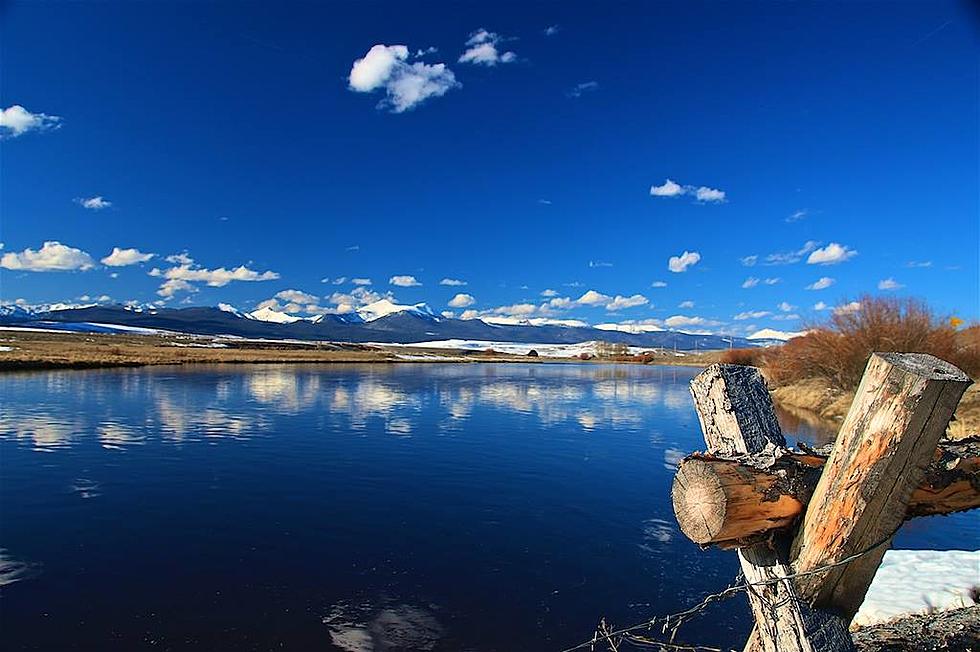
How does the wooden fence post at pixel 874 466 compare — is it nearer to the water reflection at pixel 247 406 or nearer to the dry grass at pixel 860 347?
the water reflection at pixel 247 406

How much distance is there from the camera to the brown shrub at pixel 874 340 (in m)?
28.8

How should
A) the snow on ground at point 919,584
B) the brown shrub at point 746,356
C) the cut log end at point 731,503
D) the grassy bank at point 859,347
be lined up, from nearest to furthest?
the cut log end at point 731,503, the snow on ground at point 919,584, the grassy bank at point 859,347, the brown shrub at point 746,356

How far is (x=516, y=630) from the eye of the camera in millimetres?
7598

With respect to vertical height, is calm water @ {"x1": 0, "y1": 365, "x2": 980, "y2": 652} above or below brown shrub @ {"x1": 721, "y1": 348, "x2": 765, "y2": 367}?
below

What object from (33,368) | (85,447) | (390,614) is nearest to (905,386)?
(390,614)

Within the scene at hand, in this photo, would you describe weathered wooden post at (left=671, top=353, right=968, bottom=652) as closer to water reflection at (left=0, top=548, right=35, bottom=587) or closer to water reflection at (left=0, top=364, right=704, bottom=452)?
water reflection at (left=0, top=548, right=35, bottom=587)

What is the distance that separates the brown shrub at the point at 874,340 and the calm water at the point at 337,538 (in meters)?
14.1

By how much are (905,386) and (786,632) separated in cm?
156

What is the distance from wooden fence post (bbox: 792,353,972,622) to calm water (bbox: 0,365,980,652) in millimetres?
4780

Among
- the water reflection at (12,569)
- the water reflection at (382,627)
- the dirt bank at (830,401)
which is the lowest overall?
the water reflection at (382,627)

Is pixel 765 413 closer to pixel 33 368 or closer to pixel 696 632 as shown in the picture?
pixel 696 632

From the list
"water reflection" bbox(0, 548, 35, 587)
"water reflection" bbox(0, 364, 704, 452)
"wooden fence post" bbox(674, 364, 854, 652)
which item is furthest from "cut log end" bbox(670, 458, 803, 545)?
"water reflection" bbox(0, 364, 704, 452)

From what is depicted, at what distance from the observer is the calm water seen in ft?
25.0

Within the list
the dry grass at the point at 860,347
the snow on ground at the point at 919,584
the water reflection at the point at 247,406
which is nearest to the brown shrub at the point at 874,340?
the dry grass at the point at 860,347
